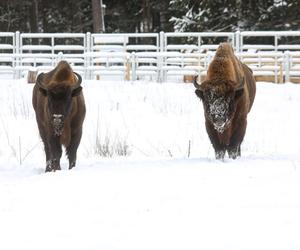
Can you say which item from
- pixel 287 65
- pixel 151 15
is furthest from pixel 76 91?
pixel 151 15

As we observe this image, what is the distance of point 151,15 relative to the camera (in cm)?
4112

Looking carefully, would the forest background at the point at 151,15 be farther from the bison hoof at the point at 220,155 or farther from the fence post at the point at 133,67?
the bison hoof at the point at 220,155

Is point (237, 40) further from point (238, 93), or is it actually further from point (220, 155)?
point (220, 155)

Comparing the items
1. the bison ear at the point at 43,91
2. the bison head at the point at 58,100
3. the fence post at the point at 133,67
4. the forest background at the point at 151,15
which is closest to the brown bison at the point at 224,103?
the bison head at the point at 58,100

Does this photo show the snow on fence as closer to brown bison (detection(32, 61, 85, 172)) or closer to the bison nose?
brown bison (detection(32, 61, 85, 172))

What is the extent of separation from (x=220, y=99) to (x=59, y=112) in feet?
6.63

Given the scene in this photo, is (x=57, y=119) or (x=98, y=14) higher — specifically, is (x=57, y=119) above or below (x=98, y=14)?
below

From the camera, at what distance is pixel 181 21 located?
31.0 meters

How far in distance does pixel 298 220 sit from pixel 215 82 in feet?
13.0

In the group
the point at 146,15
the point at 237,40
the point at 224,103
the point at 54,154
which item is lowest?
the point at 54,154

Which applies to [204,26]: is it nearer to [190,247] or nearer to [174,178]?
[174,178]

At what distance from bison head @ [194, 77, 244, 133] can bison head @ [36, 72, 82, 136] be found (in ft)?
5.45

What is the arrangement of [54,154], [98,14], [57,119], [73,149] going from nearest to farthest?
1. [57,119]
2. [54,154]
3. [73,149]
4. [98,14]

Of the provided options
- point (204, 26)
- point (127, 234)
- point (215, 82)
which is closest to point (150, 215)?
point (127, 234)
